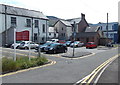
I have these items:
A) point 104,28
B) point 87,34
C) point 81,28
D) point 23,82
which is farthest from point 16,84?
point 104,28

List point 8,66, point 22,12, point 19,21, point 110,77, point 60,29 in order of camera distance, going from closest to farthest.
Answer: point 110,77 < point 8,66 < point 19,21 < point 22,12 < point 60,29

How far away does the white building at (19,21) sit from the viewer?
33.3 m

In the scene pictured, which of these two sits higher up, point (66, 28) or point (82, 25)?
point (82, 25)

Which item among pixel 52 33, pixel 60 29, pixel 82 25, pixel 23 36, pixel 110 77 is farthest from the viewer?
pixel 82 25

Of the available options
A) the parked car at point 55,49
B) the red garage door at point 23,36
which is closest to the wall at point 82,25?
the parked car at point 55,49

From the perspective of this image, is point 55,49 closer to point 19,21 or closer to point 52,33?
point 19,21

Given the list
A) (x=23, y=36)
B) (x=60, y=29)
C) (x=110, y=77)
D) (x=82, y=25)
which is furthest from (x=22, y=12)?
(x=110, y=77)

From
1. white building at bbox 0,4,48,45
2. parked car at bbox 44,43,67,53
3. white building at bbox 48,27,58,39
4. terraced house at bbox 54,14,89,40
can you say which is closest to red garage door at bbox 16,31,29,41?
parked car at bbox 44,43,67,53

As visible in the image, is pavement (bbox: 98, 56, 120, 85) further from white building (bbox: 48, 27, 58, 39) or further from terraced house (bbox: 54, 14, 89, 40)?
terraced house (bbox: 54, 14, 89, 40)

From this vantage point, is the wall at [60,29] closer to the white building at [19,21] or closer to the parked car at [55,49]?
the white building at [19,21]

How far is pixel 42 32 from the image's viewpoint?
1673 inches

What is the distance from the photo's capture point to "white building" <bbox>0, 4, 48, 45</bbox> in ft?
109

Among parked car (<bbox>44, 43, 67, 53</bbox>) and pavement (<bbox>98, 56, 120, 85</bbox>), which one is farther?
parked car (<bbox>44, 43, 67, 53</bbox>)

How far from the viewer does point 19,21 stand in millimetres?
36406
